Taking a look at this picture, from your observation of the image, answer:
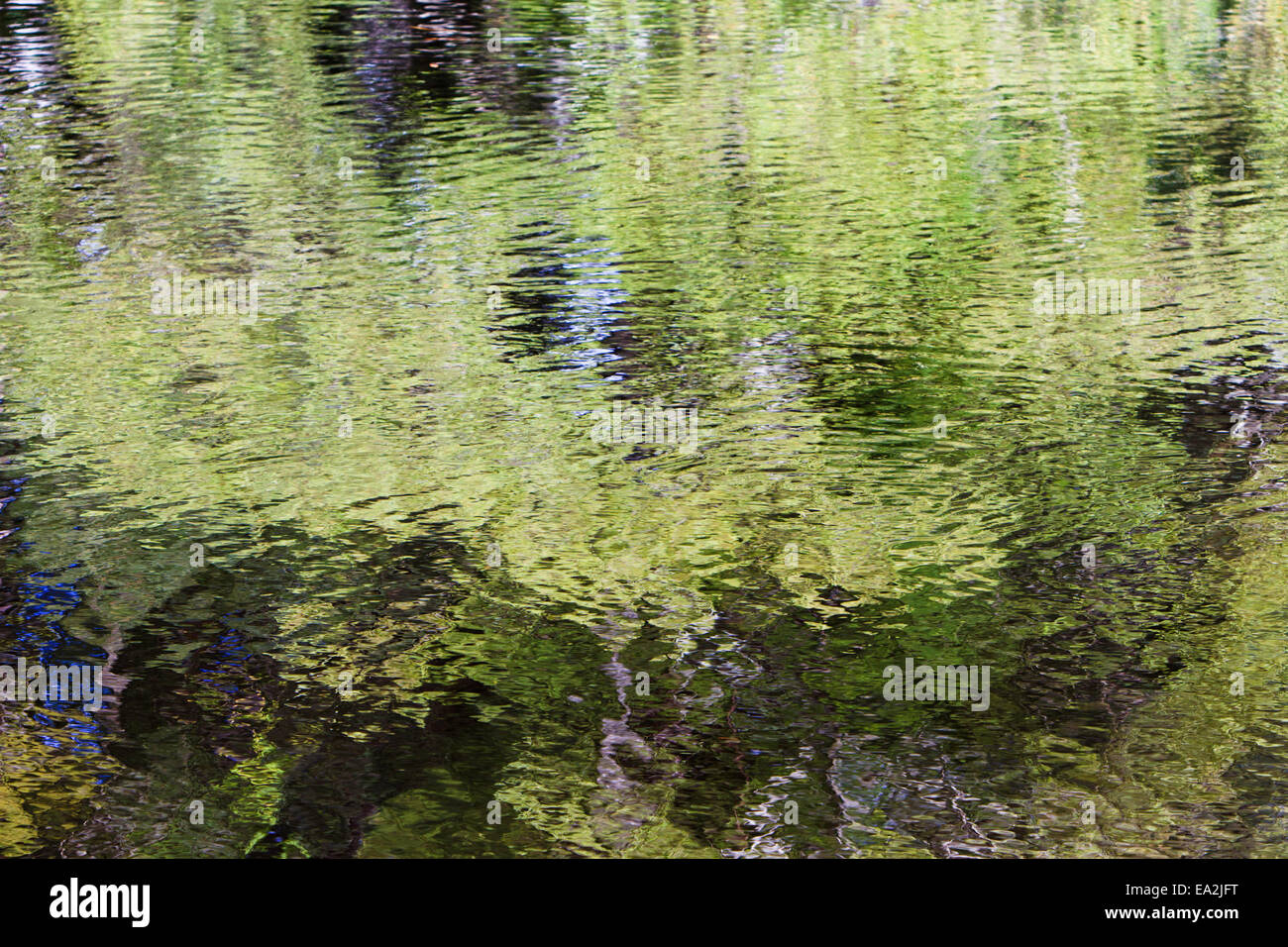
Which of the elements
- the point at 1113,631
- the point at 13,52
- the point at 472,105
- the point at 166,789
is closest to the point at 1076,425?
the point at 1113,631

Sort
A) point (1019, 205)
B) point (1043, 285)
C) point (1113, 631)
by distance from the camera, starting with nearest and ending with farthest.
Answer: point (1113, 631)
point (1043, 285)
point (1019, 205)

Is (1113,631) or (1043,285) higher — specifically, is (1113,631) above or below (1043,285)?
below

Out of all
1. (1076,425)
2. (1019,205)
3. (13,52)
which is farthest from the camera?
(13,52)

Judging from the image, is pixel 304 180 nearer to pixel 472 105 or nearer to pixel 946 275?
pixel 472 105

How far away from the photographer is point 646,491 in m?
4.75

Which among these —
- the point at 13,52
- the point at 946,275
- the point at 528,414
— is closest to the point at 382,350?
the point at 528,414

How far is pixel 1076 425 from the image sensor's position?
5.13 m

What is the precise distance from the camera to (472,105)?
432 inches

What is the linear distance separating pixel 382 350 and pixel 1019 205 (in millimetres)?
3693

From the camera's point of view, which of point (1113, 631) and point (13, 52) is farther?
point (13, 52)

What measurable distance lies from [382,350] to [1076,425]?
2.61 metres

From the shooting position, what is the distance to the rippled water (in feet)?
11.0

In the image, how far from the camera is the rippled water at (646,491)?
335cm
